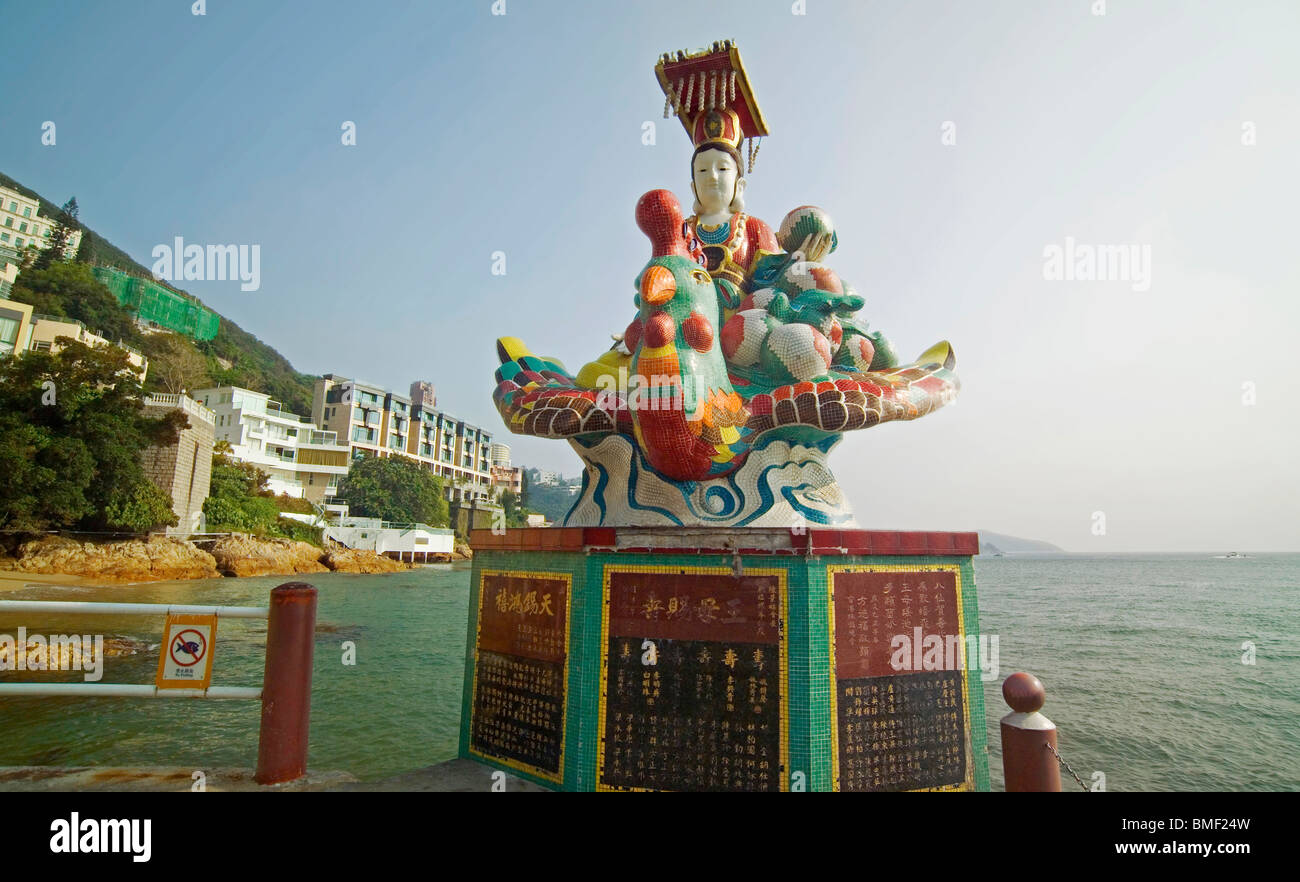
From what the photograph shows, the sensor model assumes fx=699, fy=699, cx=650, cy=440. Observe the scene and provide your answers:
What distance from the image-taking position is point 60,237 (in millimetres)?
46062

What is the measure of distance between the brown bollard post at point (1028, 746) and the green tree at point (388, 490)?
42.1 m

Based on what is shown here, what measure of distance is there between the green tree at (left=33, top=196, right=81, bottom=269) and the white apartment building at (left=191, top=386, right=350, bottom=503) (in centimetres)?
1384

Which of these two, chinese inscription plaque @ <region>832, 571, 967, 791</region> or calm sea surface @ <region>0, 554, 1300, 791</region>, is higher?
chinese inscription plaque @ <region>832, 571, 967, 791</region>

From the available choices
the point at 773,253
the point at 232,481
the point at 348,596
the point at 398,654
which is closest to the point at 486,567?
the point at 773,253

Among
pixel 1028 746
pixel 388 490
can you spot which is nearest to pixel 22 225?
pixel 388 490

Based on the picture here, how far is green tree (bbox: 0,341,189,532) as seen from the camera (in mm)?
20719

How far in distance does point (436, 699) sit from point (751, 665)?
7394 millimetres

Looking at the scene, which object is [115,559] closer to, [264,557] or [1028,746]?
[264,557]

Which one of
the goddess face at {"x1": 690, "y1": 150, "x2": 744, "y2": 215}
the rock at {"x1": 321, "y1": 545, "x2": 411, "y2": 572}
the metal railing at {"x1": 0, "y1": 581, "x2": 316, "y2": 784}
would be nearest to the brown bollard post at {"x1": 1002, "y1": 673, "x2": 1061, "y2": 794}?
the metal railing at {"x1": 0, "y1": 581, "x2": 316, "y2": 784}

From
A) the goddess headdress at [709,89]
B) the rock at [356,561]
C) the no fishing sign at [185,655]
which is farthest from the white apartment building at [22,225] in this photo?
the no fishing sign at [185,655]

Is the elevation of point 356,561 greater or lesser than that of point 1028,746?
lesser

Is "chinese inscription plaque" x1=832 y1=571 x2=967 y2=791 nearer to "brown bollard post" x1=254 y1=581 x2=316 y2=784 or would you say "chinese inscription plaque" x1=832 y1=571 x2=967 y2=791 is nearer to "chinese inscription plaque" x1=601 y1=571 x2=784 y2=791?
"chinese inscription plaque" x1=601 y1=571 x2=784 y2=791
